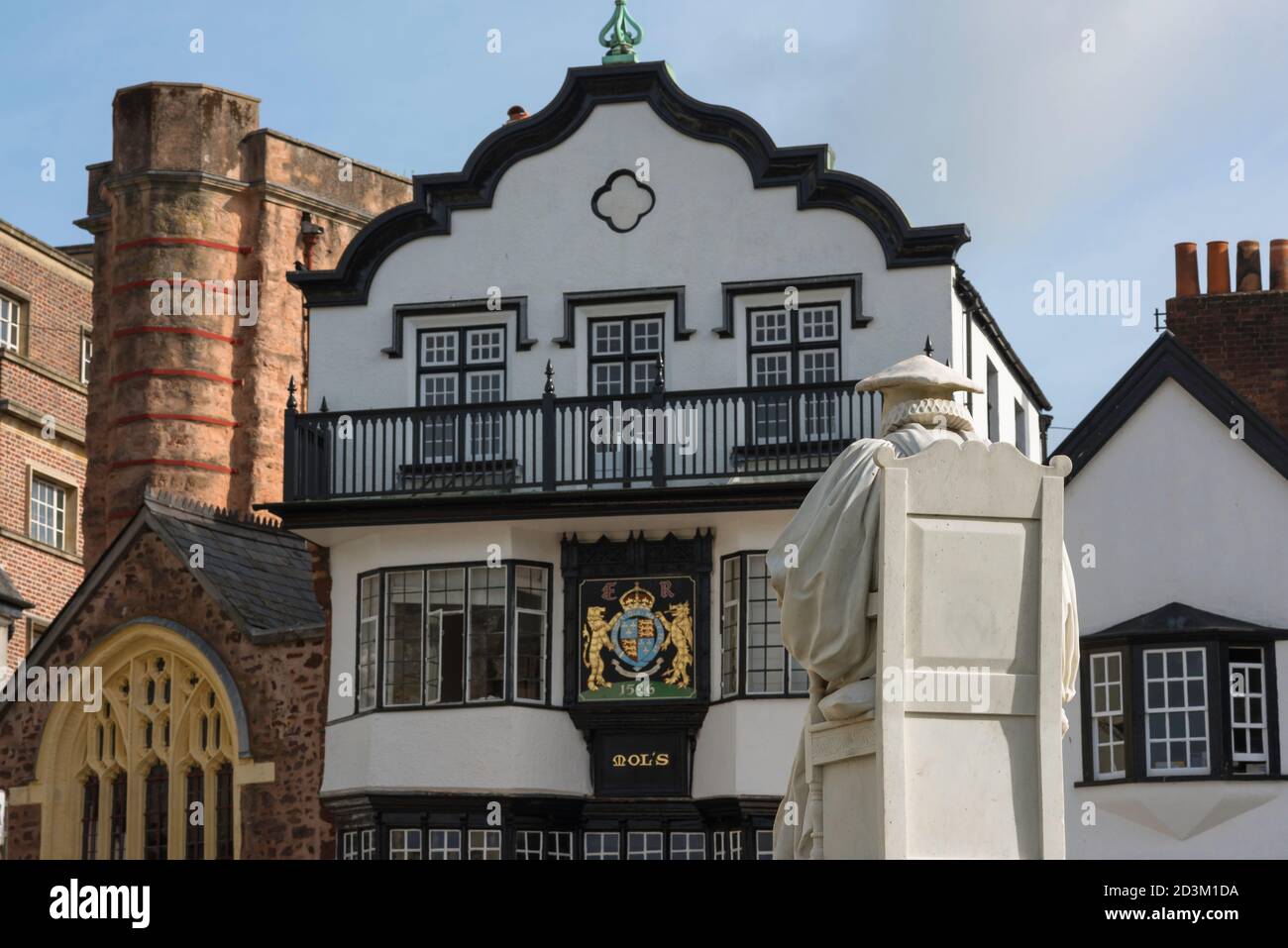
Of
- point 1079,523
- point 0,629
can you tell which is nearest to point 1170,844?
point 1079,523

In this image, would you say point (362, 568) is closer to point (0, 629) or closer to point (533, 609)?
point (533, 609)

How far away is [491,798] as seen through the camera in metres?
30.5

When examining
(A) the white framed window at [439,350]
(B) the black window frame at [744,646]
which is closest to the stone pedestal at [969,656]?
(B) the black window frame at [744,646]

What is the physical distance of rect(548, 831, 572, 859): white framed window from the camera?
101 ft

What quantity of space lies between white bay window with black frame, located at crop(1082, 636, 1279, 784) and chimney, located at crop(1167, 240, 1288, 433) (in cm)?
623

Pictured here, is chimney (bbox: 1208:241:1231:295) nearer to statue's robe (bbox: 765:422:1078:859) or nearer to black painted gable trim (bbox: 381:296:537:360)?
black painted gable trim (bbox: 381:296:537:360)

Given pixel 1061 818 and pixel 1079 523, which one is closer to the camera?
pixel 1061 818

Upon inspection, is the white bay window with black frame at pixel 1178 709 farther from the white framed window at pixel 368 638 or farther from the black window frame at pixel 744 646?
the white framed window at pixel 368 638

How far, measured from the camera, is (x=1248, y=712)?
29.0m

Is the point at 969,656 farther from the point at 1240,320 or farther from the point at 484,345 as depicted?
the point at 1240,320

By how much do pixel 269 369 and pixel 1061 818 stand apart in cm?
3475

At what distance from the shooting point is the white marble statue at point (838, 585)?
31.6ft

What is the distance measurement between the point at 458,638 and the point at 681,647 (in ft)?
9.14
